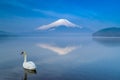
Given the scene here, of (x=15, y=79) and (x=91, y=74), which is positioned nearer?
(x=15, y=79)

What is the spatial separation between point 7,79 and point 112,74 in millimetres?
4968

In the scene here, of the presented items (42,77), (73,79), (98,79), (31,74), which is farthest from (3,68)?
(98,79)

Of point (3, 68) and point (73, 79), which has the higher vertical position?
point (3, 68)

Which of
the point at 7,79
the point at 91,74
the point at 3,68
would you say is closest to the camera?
the point at 7,79

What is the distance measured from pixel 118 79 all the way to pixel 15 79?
443 cm

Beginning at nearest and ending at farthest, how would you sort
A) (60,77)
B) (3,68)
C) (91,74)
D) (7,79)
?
(7,79) < (60,77) < (91,74) < (3,68)

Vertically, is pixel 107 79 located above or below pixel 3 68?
below

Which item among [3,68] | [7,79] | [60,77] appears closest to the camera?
[7,79]

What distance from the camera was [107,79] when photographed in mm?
9875

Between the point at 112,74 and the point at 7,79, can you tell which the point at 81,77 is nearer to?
the point at 112,74

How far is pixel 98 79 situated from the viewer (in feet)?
32.1

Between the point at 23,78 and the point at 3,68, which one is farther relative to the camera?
the point at 3,68

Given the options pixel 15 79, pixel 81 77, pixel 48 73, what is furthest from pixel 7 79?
pixel 81 77

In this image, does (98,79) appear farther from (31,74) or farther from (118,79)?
(31,74)
